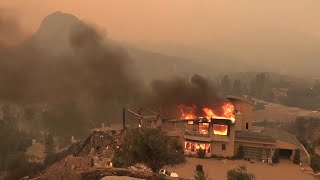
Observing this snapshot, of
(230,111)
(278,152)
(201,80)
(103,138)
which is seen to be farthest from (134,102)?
(278,152)

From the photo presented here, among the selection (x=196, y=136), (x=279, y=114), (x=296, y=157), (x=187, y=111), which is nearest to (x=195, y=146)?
(x=196, y=136)

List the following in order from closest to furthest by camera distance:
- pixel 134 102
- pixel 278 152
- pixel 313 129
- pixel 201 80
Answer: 1. pixel 278 152
2. pixel 201 80
3. pixel 134 102
4. pixel 313 129

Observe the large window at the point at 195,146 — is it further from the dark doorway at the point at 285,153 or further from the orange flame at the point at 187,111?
the dark doorway at the point at 285,153

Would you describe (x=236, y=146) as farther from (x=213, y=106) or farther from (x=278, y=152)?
(x=213, y=106)

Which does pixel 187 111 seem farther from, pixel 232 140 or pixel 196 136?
pixel 232 140

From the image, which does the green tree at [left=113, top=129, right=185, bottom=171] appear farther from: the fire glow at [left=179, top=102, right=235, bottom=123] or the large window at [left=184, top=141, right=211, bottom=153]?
the fire glow at [left=179, top=102, right=235, bottom=123]

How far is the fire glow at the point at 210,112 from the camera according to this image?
3725 cm

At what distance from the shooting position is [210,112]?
39656 millimetres

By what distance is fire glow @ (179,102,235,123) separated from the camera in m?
37.2

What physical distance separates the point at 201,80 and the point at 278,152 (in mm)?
17453

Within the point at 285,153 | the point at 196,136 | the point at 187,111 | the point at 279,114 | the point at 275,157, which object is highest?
the point at 187,111

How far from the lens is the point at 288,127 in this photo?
80.9 m

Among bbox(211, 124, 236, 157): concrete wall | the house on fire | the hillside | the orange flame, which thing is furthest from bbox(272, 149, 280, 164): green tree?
the hillside

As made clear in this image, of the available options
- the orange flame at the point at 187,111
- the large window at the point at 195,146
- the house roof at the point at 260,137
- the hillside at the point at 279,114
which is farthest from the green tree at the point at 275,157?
the hillside at the point at 279,114
